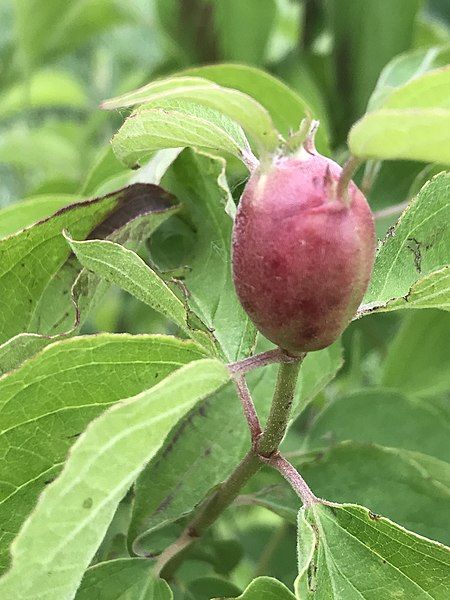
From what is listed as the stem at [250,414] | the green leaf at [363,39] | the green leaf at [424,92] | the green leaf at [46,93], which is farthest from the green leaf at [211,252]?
the green leaf at [46,93]

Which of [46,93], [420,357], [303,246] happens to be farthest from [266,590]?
[46,93]

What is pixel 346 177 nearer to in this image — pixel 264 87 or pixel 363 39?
pixel 264 87

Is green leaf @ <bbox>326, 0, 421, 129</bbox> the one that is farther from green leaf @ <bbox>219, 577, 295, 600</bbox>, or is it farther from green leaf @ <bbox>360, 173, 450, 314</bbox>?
green leaf @ <bbox>219, 577, 295, 600</bbox>

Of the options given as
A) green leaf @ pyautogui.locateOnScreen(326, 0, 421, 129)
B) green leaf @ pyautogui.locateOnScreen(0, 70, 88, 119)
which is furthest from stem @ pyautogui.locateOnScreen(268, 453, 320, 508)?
green leaf @ pyautogui.locateOnScreen(0, 70, 88, 119)

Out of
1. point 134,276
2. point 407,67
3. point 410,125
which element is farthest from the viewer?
point 407,67

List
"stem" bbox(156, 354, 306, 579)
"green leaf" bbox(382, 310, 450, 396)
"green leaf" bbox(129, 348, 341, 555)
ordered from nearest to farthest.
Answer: "stem" bbox(156, 354, 306, 579), "green leaf" bbox(129, 348, 341, 555), "green leaf" bbox(382, 310, 450, 396)

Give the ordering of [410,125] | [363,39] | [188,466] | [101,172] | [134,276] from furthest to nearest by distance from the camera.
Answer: [363,39]
[101,172]
[188,466]
[134,276]
[410,125]

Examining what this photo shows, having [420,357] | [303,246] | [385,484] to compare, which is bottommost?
[420,357]

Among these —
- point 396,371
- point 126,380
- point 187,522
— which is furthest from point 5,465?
point 396,371
